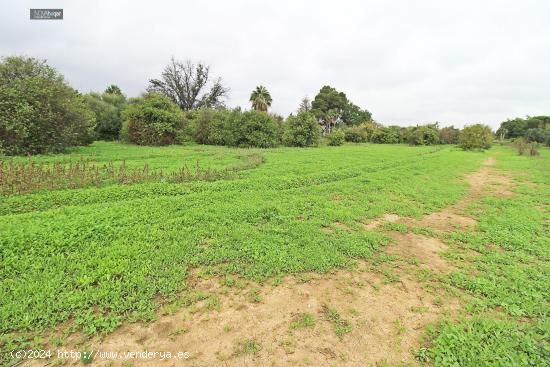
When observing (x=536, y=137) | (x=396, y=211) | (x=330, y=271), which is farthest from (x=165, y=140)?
(x=536, y=137)

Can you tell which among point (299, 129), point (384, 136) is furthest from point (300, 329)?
point (384, 136)

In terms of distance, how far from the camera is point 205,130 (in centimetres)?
2491

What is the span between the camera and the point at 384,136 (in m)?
44.4

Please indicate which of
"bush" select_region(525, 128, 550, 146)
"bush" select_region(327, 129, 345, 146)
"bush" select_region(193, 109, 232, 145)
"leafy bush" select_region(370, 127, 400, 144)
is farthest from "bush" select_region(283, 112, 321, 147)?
"bush" select_region(525, 128, 550, 146)

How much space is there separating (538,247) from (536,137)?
167ft

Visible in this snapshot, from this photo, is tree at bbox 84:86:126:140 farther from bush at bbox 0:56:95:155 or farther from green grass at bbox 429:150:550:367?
green grass at bbox 429:150:550:367

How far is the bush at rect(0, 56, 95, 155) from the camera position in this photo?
39.6 ft

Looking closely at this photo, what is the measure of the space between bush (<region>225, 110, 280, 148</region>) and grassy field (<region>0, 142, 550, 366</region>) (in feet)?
52.6

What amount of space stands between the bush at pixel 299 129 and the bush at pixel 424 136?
2168cm

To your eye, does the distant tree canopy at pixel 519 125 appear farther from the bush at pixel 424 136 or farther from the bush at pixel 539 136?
the bush at pixel 424 136

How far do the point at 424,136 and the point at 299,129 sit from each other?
81.8 feet

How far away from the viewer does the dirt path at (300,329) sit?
100 inches

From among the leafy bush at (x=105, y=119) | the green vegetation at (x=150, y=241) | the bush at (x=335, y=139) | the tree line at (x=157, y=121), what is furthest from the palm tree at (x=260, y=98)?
the green vegetation at (x=150, y=241)

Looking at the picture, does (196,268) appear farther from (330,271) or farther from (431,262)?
(431,262)
